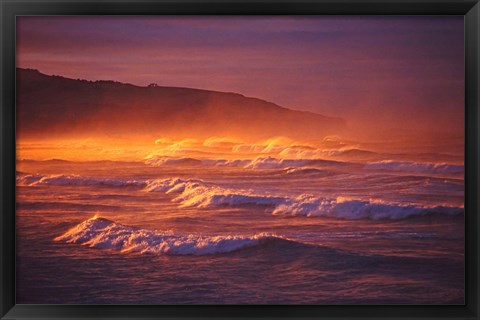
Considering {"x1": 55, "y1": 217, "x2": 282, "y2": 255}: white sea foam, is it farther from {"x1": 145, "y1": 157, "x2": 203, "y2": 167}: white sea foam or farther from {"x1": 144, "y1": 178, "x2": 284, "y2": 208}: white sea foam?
{"x1": 145, "y1": 157, "x2": 203, "y2": 167}: white sea foam

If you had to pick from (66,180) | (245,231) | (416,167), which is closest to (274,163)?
(245,231)

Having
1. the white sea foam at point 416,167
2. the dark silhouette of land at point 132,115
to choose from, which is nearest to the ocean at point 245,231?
the white sea foam at point 416,167

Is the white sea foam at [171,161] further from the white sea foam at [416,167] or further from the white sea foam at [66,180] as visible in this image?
the white sea foam at [416,167]

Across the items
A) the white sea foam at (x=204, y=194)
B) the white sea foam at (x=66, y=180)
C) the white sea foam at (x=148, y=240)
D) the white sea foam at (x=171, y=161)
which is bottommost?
the white sea foam at (x=148, y=240)

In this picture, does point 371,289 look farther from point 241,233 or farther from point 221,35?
point 221,35

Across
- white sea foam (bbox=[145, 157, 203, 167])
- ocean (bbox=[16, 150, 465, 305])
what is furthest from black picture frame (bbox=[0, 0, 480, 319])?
white sea foam (bbox=[145, 157, 203, 167])

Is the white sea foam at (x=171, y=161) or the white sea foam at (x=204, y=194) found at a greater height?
the white sea foam at (x=171, y=161)

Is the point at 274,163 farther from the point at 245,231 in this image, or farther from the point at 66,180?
the point at 66,180
